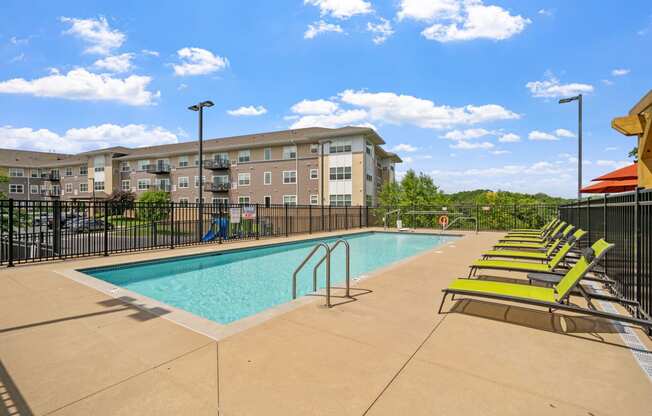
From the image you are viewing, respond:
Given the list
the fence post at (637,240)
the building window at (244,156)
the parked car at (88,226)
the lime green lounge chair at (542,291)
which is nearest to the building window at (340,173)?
the building window at (244,156)

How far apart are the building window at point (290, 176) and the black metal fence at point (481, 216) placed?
13.6 m

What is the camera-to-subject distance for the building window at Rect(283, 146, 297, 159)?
35719 mm

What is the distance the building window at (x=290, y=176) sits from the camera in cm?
3556

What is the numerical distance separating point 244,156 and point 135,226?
28418 mm

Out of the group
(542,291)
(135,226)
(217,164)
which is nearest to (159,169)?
(217,164)

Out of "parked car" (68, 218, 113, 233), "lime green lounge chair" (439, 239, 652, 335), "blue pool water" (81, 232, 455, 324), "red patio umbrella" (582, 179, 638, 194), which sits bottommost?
"blue pool water" (81, 232, 455, 324)

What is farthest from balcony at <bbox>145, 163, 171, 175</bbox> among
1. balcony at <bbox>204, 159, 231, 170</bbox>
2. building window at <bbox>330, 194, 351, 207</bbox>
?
building window at <bbox>330, 194, 351, 207</bbox>

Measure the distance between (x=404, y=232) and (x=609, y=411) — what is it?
1931 cm

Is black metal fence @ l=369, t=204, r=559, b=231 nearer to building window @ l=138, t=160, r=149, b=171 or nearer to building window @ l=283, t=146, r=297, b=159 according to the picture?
building window @ l=283, t=146, r=297, b=159

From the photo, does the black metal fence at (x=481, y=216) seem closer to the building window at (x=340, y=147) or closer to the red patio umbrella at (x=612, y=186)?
the red patio umbrella at (x=612, y=186)

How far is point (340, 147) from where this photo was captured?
3325 cm

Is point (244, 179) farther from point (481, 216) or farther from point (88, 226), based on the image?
point (88, 226)

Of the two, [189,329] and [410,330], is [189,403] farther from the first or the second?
[410,330]

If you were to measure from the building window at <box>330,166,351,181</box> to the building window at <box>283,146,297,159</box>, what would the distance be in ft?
16.7
